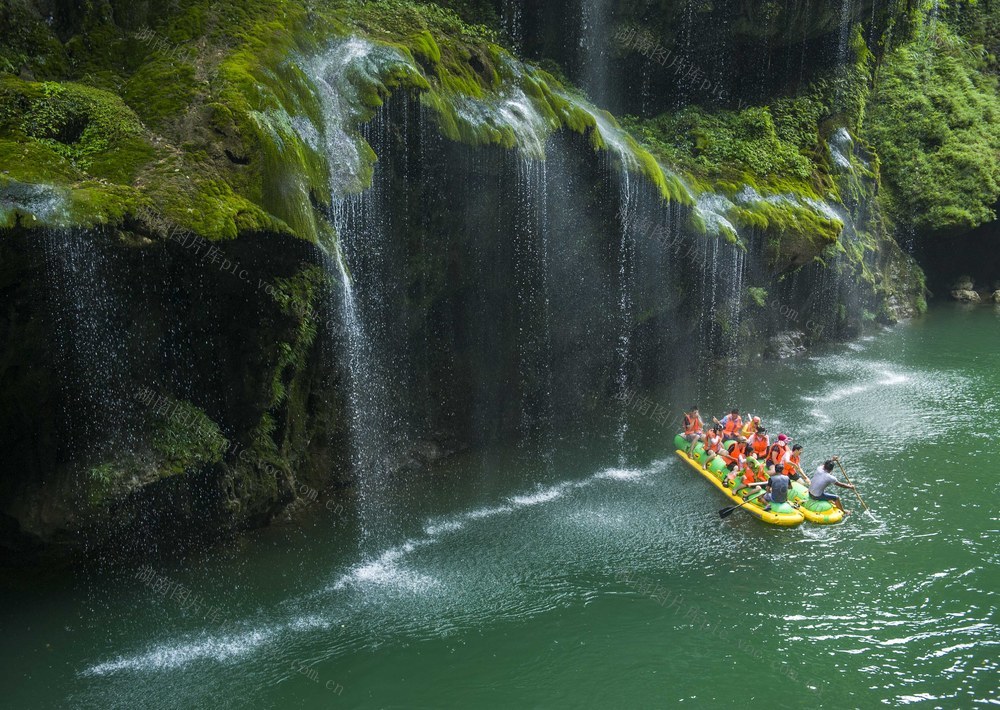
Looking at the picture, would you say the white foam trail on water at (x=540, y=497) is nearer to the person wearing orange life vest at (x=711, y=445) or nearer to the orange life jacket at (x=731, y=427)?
the person wearing orange life vest at (x=711, y=445)

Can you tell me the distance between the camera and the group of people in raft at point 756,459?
11.8 m

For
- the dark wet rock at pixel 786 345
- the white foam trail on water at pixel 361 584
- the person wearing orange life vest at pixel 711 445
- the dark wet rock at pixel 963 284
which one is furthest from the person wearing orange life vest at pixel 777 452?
the dark wet rock at pixel 963 284

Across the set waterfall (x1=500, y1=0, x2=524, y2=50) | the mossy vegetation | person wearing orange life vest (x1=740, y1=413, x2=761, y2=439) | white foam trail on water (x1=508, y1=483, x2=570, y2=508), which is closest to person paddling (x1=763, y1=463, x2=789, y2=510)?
person wearing orange life vest (x1=740, y1=413, x2=761, y2=439)

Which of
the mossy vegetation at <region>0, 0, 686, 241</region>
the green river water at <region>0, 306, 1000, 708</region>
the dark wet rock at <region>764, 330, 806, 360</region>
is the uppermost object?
the mossy vegetation at <region>0, 0, 686, 241</region>

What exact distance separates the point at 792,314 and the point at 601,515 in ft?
41.6

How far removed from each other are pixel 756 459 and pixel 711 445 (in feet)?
3.71

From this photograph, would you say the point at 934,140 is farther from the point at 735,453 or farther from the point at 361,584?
the point at 361,584

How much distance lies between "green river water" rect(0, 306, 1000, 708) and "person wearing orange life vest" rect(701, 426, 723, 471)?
1.58ft

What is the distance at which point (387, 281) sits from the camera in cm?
1191

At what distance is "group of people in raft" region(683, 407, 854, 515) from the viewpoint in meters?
11.8

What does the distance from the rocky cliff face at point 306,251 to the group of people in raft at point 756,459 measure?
2.94 metres

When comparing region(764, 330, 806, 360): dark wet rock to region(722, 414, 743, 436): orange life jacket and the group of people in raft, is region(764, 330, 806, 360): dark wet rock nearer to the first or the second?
the group of people in raft

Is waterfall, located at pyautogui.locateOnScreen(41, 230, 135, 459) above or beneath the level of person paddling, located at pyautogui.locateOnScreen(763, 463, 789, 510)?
above

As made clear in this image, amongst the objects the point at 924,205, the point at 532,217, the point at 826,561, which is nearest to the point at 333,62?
the point at 532,217
